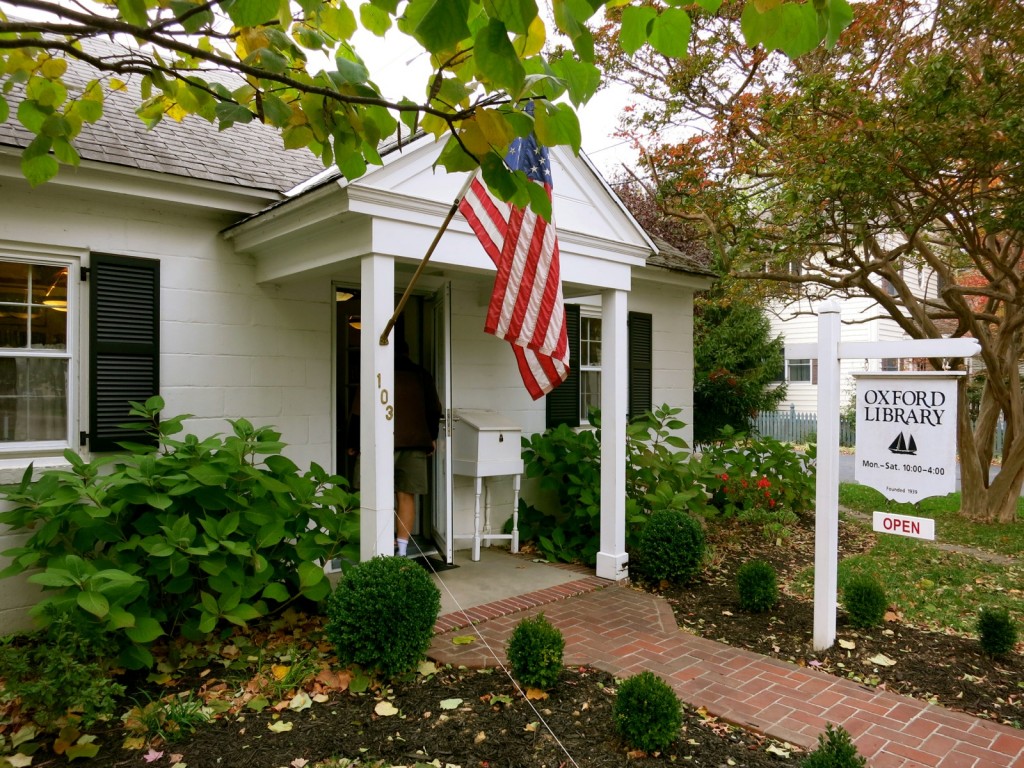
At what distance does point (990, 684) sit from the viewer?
4059 mm

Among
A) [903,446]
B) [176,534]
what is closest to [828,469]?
[903,446]

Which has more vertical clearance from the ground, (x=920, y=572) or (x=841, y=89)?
(x=841, y=89)

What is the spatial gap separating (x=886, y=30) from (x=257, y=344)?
8126mm

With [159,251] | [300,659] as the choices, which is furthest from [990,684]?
[159,251]

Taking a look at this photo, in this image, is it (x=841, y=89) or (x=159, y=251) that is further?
(x=841, y=89)

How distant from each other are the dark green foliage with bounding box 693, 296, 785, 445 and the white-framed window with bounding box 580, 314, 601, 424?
9.63 meters

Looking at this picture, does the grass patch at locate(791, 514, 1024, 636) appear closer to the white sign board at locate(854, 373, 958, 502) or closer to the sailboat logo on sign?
the white sign board at locate(854, 373, 958, 502)

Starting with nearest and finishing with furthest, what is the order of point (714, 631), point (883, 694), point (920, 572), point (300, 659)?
point (883, 694) < point (300, 659) < point (714, 631) < point (920, 572)

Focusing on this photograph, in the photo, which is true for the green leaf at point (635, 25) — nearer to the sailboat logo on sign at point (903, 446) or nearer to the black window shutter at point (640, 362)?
the sailboat logo on sign at point (903, 446)

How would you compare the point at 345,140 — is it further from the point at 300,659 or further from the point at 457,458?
the point at 457,458

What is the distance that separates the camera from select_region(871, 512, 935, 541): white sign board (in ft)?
13.7

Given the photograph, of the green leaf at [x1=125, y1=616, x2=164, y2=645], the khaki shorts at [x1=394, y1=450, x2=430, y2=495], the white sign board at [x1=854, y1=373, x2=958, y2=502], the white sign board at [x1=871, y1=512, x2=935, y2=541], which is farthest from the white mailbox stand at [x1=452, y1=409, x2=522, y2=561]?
the white sign board at [x1=871, y1=512, x2=935, y2=541]

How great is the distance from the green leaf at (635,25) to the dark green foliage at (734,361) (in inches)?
613

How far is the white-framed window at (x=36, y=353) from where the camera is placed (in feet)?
15.6
